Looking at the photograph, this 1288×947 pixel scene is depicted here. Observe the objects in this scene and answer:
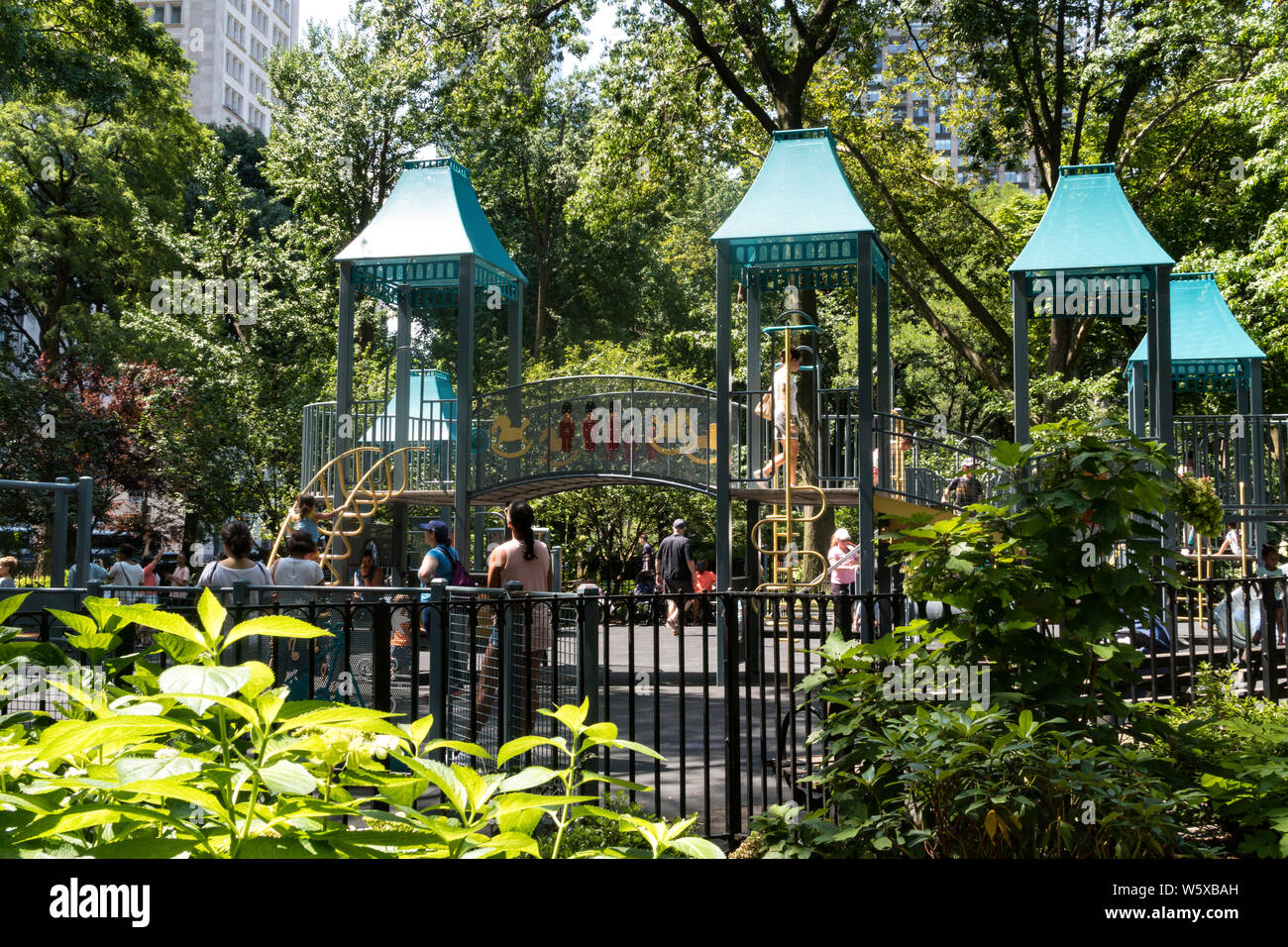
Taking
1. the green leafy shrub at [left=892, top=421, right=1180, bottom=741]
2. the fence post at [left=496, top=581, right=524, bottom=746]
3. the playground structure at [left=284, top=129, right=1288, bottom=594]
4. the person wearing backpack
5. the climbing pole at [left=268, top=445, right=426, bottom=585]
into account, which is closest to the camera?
the green leafy shrub at [left=892, top=421, right=1180, bottom=741]

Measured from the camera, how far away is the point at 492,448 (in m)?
16.8

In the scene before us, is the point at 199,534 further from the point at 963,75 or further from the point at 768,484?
the point at 963,75

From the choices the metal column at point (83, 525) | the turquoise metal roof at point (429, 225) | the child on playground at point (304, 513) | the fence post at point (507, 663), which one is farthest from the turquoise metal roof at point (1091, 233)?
the metal column at point (83, 525)

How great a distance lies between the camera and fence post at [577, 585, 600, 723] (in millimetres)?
5617

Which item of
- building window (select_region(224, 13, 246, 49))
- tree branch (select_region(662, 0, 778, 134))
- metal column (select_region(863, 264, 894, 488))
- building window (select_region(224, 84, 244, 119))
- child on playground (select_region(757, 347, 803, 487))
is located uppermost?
building window (select_region(224, 13, 246, 49))

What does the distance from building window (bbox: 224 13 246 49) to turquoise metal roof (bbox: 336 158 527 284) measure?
6949cm

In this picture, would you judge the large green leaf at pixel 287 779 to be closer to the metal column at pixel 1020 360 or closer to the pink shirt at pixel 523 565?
the pink shirt at pixel 523 565

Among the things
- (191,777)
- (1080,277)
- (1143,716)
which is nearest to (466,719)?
(1143,716)

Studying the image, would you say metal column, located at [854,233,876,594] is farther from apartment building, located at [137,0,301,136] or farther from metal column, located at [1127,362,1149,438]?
apartment building, located at [137,0,301,136]

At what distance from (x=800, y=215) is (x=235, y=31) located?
7780cm

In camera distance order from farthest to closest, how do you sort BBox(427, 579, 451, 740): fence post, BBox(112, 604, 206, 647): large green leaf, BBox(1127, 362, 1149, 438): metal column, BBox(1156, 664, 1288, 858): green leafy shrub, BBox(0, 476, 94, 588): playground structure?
BBox(1127, 362, 1149, 438): metal column < BBox(0, 476, 94, 588): playground structure < BBox(427, 579, 451, 740): fence post < BBox(1156, 664, 1288, 858): green leafy shrub < BBox(112, 604, 206, 647): large green leaf

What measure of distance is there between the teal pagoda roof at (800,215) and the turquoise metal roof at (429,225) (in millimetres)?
4330

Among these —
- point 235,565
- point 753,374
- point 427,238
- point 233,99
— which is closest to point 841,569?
point 753,374

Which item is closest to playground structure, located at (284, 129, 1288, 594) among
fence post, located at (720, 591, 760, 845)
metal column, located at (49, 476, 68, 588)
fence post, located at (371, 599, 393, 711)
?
metal column, located at (49, 476, 68, 588)
